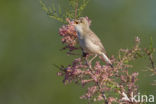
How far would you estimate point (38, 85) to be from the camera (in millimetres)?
22672

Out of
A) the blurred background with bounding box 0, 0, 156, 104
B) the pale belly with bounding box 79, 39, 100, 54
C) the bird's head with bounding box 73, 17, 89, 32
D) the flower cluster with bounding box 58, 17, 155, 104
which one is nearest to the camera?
the flower cluster with bounding box 58, 17, 155, 104

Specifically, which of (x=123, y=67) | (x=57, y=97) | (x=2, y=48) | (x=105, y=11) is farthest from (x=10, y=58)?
(x=123, y=67)

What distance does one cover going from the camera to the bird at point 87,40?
4.84 metres

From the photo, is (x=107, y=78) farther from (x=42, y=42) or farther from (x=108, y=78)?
(x=42, y=42)

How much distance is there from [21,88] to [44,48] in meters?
2.15

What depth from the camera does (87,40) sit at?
17.8 feet

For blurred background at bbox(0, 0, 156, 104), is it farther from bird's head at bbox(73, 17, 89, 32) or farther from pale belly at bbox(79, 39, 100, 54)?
bird's head at bbox(73, 17, 89, 32)

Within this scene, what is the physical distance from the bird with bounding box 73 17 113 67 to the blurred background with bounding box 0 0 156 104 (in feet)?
47.7

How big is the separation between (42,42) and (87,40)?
56.6ft

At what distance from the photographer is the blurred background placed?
2098 centimetres

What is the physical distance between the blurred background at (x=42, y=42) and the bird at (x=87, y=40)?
1453cm

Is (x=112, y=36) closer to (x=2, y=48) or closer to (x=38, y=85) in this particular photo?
(x=38, y=85)

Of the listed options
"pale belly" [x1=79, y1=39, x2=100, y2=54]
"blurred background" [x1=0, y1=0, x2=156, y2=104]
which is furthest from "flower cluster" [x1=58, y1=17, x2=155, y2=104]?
"blurred background" [x1=0, y1=0, x2=156, y2=104]

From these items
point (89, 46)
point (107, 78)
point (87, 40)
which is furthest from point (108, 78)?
point (87, 40)
